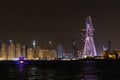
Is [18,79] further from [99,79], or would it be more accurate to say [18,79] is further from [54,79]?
[99,79]

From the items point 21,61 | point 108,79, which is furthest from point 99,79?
point 21,61

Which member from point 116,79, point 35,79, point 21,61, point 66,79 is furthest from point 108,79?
point 21,61

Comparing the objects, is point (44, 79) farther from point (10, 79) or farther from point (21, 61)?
point (21, 61)

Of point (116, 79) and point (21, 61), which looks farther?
point (21, 61)

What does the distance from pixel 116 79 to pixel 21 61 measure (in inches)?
5403

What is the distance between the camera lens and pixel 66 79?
66.0 metres

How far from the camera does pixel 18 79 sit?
221 feet

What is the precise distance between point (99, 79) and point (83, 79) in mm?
2812

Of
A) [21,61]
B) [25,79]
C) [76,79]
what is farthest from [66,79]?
[21,61]

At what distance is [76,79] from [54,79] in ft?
11.8

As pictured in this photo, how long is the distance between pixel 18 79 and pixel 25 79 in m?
1.46

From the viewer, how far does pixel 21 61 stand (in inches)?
7840

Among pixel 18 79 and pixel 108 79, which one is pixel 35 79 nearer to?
pixel 18 79

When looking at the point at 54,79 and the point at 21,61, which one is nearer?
the point at 54,79
